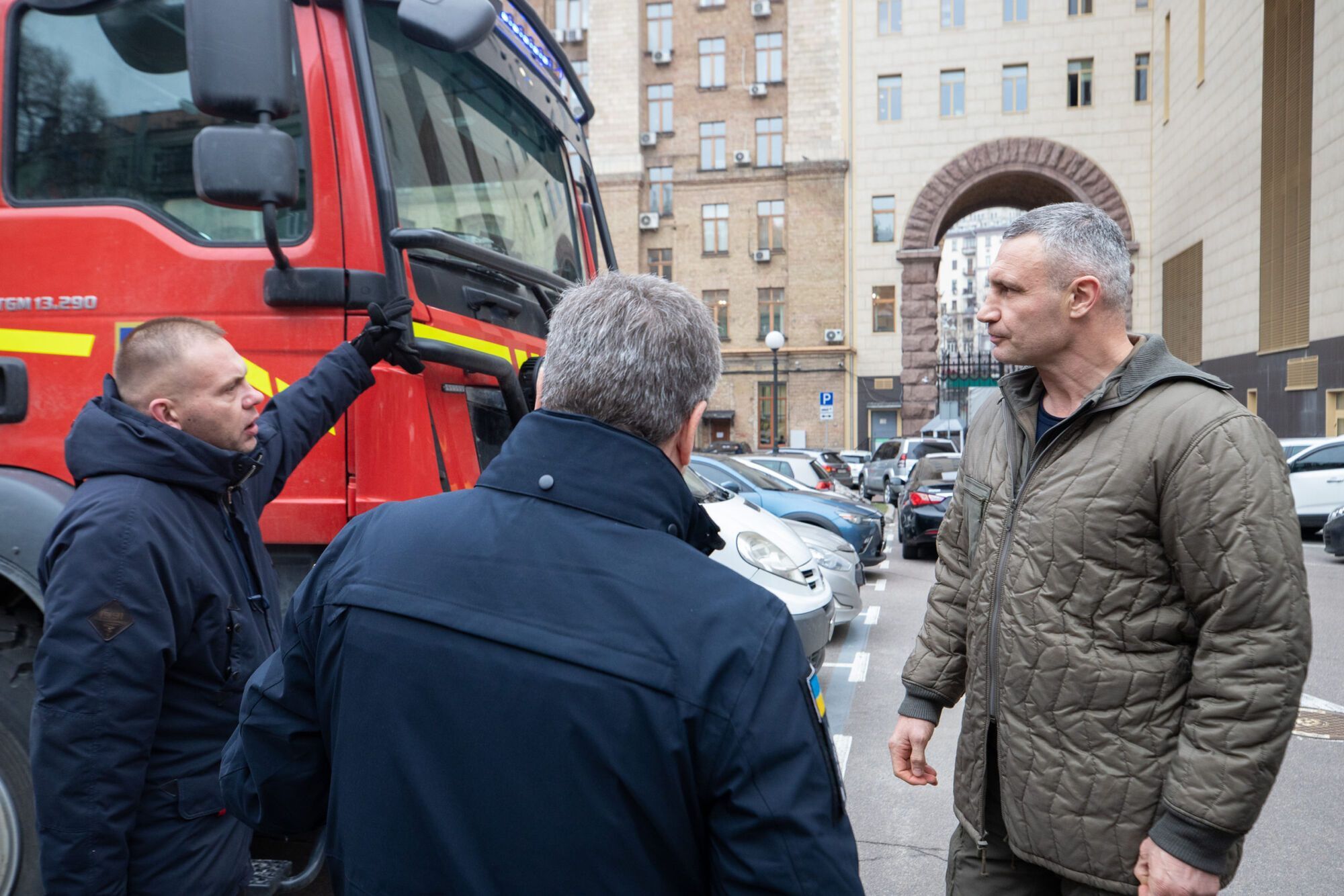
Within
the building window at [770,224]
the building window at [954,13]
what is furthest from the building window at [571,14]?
the building window at [954,13]

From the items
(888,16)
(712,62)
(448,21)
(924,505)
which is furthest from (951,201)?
(448,21)

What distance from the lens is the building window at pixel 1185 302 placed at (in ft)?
86.0

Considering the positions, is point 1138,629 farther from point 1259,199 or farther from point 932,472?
point 1259,199

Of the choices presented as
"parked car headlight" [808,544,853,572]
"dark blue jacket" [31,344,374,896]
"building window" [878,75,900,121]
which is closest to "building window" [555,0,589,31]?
"building window" [878,75,900,121]

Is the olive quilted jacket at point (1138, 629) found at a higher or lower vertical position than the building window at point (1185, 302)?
lower

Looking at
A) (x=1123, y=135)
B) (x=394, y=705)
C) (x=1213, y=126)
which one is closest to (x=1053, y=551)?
(x=394, y=705)

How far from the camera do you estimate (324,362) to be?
266cm

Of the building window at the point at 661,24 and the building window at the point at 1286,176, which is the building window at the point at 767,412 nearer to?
the building window at the point at 661,24

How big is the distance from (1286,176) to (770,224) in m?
17.4

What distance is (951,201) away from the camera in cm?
3119

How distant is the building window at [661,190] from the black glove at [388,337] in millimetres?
34063

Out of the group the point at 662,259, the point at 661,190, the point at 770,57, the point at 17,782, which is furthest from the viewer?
the point at 662,259

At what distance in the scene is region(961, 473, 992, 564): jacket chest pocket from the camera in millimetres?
2295

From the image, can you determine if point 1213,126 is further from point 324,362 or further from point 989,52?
point 324,362
